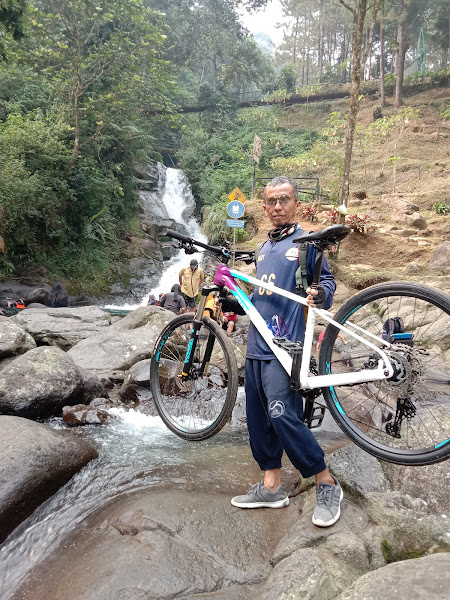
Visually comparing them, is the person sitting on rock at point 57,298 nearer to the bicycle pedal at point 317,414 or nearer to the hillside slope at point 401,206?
the hillside slope at point 401,206

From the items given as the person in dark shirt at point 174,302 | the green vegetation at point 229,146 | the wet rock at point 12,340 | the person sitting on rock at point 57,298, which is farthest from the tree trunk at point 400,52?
the wet rock at point 12,340

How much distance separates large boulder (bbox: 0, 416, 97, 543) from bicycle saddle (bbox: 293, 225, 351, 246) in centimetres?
249

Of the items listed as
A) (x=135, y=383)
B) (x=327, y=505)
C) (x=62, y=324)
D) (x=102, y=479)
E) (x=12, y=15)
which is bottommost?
(x=62, y=324)

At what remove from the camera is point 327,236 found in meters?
2.39

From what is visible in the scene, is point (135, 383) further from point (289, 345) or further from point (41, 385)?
point (289, 345)

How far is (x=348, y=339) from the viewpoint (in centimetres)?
264

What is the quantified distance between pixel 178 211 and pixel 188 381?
75.3ft

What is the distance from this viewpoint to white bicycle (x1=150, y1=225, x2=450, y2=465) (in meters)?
2.40

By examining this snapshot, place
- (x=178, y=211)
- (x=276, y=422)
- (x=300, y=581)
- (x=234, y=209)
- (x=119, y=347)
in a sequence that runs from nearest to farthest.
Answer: (x=300, y=581)
(x=276, y=422)
(x=119, y=347)
(x=234, y=209)
(x=178, y=211)

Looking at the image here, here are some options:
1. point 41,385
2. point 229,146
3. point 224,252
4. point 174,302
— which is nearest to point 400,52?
point 229,146

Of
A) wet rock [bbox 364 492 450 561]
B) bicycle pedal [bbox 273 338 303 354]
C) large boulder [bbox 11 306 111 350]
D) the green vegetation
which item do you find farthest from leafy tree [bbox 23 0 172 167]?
wet rock [bbox 364 492 450 561]

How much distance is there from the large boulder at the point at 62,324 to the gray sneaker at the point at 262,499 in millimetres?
6278

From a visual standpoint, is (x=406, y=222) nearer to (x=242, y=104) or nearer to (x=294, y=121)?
(x=294, y=121)

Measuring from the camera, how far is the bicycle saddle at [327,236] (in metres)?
2.34
